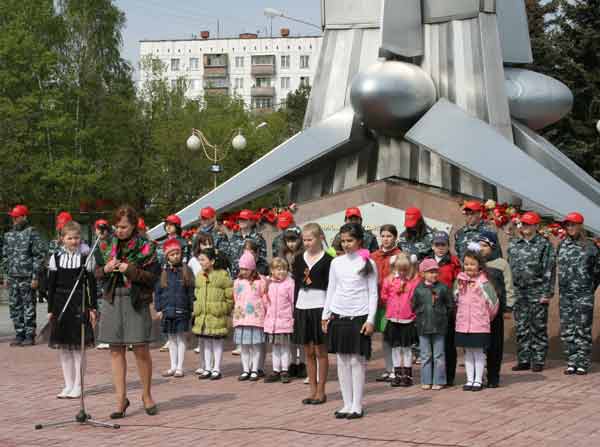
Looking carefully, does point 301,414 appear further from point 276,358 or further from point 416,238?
point 416,238

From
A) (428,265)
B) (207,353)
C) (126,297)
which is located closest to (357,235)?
(428,265)

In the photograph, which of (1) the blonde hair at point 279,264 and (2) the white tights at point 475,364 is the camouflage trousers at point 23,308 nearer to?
(1) the blonde hair at point 279,264

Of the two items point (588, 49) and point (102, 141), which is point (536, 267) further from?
point (102, 141)

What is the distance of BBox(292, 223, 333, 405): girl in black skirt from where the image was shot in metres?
8.88

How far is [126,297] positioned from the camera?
832 centimetres

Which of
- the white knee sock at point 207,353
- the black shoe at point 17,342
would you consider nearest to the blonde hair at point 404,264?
the white knee sock at point 207,353

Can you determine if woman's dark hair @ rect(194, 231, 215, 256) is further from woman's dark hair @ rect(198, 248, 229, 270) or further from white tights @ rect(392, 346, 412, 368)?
white tights @ rect(392, 346, 412, 368)

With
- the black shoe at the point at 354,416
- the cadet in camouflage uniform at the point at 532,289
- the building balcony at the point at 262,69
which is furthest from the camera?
the building balcony at the point at 262,69

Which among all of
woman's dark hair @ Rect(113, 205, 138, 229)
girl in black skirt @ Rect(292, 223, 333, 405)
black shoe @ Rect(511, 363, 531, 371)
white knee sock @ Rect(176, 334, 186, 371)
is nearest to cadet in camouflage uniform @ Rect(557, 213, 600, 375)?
black shoe @ Rect(511, 363, 531, 371)

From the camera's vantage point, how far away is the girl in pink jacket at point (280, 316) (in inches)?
408

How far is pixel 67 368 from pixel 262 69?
273ft

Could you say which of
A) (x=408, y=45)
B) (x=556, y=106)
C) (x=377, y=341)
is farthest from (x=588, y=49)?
(x=377, y=341)

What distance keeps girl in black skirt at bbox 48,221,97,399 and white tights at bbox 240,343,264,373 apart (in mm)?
1707

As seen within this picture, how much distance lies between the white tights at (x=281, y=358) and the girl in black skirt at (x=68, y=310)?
1961 millimetres
